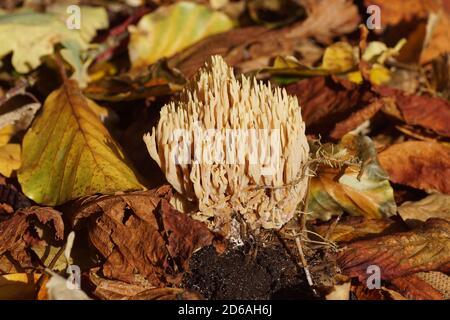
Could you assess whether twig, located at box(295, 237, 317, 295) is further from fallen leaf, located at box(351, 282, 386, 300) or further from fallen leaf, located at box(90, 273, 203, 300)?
fallen leaf, located at box(90, 273, 203, 300)

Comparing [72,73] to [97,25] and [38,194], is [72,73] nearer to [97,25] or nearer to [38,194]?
[97,25]

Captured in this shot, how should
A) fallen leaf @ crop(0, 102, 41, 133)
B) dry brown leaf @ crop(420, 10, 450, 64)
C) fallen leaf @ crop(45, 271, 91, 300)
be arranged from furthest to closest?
dry brown leaf @ crop(420, 10, 450, 64) → fallen leaf @ crop(0, 102, 41, 133) → fallen leaf @ crop(45, 271, 91, 300)

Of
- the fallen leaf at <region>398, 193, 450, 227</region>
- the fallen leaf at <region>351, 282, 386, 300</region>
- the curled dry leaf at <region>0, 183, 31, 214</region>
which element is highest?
the curled dry leaf at <region>0, 183, 31, 214</region>

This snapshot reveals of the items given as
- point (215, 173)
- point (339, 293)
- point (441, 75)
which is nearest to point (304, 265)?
point (339, 293)

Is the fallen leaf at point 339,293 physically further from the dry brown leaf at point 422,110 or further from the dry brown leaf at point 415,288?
the dry brown leaf at point 422,110

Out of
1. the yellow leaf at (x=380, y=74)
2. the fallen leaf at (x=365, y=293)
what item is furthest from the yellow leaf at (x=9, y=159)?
the yellow leaf at (x=380, y=74)

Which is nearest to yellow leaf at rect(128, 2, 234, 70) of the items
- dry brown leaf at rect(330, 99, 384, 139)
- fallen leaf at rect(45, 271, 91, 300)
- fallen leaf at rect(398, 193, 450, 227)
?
dry brown leaf at rect(330, 99, 384, 139)
